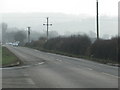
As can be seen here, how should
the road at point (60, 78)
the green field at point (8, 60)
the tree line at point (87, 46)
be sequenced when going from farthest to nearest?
1. the tree line at point (87, 46)
2. the green field at point (8, 60)
3. the road at point (60, 78)

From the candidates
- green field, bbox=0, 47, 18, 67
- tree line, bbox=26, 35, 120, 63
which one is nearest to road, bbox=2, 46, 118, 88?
green field, bbox=0, 47, 18, 67

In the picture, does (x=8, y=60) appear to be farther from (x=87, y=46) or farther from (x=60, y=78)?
(x=87, y=46)

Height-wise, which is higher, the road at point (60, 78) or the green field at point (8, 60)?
the road at point (60, 78)

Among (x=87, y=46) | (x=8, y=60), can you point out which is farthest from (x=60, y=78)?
(x=87, y=46)

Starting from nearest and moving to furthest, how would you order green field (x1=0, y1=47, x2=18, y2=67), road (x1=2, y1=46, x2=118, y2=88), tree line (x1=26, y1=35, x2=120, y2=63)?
road (x1=2, y1=46, x2=118, y2=88) < green field (x1=0, y1=47, x2=18, y2=67) < tree line (x1=26, y1=35, x2=120, y2=63)

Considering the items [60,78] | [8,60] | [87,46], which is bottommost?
[8,60]

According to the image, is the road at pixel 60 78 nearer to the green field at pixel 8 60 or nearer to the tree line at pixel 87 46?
the green field at pixel 8 60

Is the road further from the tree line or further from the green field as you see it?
the tree line

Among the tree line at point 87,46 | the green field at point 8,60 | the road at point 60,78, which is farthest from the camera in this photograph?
the tree line at point 87,46

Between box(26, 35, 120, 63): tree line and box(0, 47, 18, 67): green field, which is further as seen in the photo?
box(26, 35, 120, 63): tree line

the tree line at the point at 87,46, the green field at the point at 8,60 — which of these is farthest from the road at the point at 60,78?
the tree line at the point at 87,46

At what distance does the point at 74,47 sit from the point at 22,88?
46742 mm

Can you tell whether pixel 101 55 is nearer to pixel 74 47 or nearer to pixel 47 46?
pixel 74 47

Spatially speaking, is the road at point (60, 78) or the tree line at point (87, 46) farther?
the tree line at point (87, 46)
